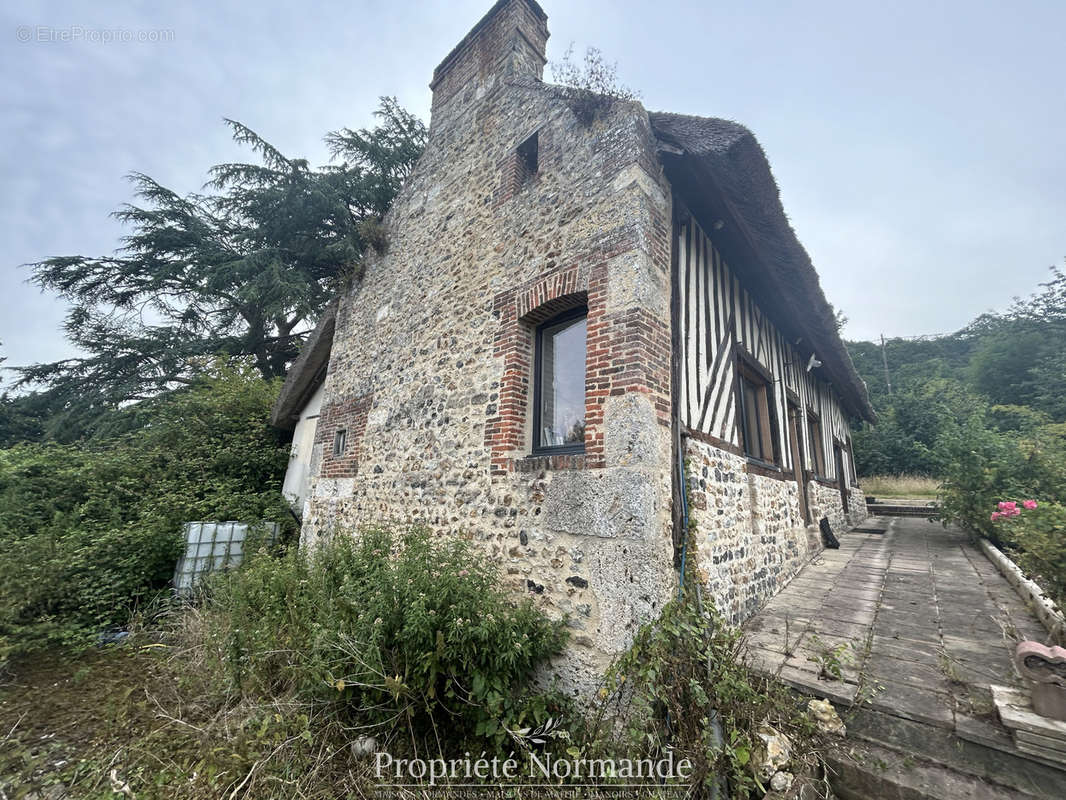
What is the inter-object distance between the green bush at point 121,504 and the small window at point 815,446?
9.51 meters

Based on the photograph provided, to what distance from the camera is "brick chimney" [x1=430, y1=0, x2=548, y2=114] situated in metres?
5.28

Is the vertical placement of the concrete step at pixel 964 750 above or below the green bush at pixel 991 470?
below

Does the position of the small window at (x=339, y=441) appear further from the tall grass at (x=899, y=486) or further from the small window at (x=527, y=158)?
the tall grass at (x=899, y=486)

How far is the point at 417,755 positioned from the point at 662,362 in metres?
3.16

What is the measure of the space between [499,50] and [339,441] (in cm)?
588

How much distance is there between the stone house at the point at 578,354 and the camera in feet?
9.61

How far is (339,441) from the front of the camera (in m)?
6.05

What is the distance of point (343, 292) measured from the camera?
23.2 feet

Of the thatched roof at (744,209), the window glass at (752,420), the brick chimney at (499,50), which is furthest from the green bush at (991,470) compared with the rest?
the brick chimney at (499,50)

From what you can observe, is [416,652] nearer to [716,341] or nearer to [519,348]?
[519,348]

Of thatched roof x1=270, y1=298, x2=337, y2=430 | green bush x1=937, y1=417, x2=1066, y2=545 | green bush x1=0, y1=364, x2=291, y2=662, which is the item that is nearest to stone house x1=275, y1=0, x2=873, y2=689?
thatched roof x1=270, y1=298, x2=337, y2=430

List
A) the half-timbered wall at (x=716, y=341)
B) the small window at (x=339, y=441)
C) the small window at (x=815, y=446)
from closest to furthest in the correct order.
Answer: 1. the half-timbered wall at (x=716, y=341)
2. the small window at (x=339, y=441)
3. the small window at (x=815, y=446)

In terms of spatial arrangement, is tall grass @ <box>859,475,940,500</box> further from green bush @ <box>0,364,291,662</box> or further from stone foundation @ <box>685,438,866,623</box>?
green bush @ <box>0,364,291,662</box>

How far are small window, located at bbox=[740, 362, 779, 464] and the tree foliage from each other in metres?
10.4
